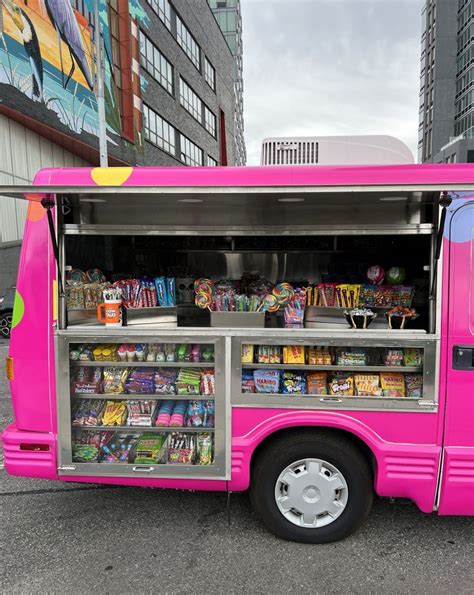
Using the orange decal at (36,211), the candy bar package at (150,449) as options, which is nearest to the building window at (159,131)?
the orange decal at (36,211)

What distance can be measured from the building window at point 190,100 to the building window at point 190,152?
201 centimetres

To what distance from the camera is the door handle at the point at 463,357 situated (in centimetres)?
258

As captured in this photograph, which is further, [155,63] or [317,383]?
[155,63]

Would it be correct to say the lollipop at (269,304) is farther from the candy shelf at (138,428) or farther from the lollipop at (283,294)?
the candy shelf at (138,428)

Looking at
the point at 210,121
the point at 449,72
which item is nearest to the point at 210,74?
the point at 210,121

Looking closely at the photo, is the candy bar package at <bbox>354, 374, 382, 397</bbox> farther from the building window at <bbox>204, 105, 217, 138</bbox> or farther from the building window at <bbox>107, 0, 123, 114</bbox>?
the building window at <bbox>204, 105, 217, 138</bbox>

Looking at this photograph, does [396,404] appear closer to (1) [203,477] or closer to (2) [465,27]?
(1) [203,477]

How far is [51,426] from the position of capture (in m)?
2.88

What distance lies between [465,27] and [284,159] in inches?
2459

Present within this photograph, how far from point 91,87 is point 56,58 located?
196 centimetres

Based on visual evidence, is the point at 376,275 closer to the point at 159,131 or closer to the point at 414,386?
the point at 414,386

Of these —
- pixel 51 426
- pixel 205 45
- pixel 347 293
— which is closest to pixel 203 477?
pixel 51 426

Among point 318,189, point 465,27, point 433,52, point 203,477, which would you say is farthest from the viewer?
point 433,52

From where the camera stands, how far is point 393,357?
274cm
